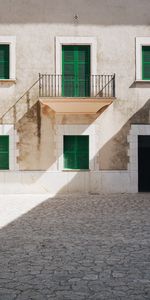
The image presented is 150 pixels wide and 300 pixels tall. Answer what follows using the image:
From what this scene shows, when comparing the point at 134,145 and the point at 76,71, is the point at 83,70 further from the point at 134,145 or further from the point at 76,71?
the point at 134,145

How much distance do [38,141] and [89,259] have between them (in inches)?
390

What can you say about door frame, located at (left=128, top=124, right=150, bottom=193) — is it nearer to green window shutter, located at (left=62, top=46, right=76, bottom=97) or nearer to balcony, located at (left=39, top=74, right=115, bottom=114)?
balcony, located at (left=39, top=74, right=115, bottom=114)

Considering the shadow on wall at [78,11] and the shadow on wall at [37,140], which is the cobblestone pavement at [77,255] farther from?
the shadow on wall at [78,11]

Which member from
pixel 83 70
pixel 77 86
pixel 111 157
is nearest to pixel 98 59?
pixel 83 70

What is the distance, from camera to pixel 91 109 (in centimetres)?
1538

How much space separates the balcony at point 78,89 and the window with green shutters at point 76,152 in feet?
3.46

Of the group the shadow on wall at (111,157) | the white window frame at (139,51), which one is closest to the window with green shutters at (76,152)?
the shadow on wall at (111,157)

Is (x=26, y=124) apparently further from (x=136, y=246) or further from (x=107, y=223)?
(x=136, y=246)

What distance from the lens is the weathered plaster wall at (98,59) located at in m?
15.6

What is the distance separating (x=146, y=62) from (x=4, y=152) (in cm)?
654

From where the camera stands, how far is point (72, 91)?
1563 cm

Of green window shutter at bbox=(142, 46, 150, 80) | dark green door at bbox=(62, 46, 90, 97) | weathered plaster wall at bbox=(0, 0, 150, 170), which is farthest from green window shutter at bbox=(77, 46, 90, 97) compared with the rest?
green window shutter at bbox=(142, 46, 150, 80)

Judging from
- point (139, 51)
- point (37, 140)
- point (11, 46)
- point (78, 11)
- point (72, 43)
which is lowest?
point (37, 140)

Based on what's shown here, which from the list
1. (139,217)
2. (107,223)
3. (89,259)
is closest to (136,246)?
(89,259)
